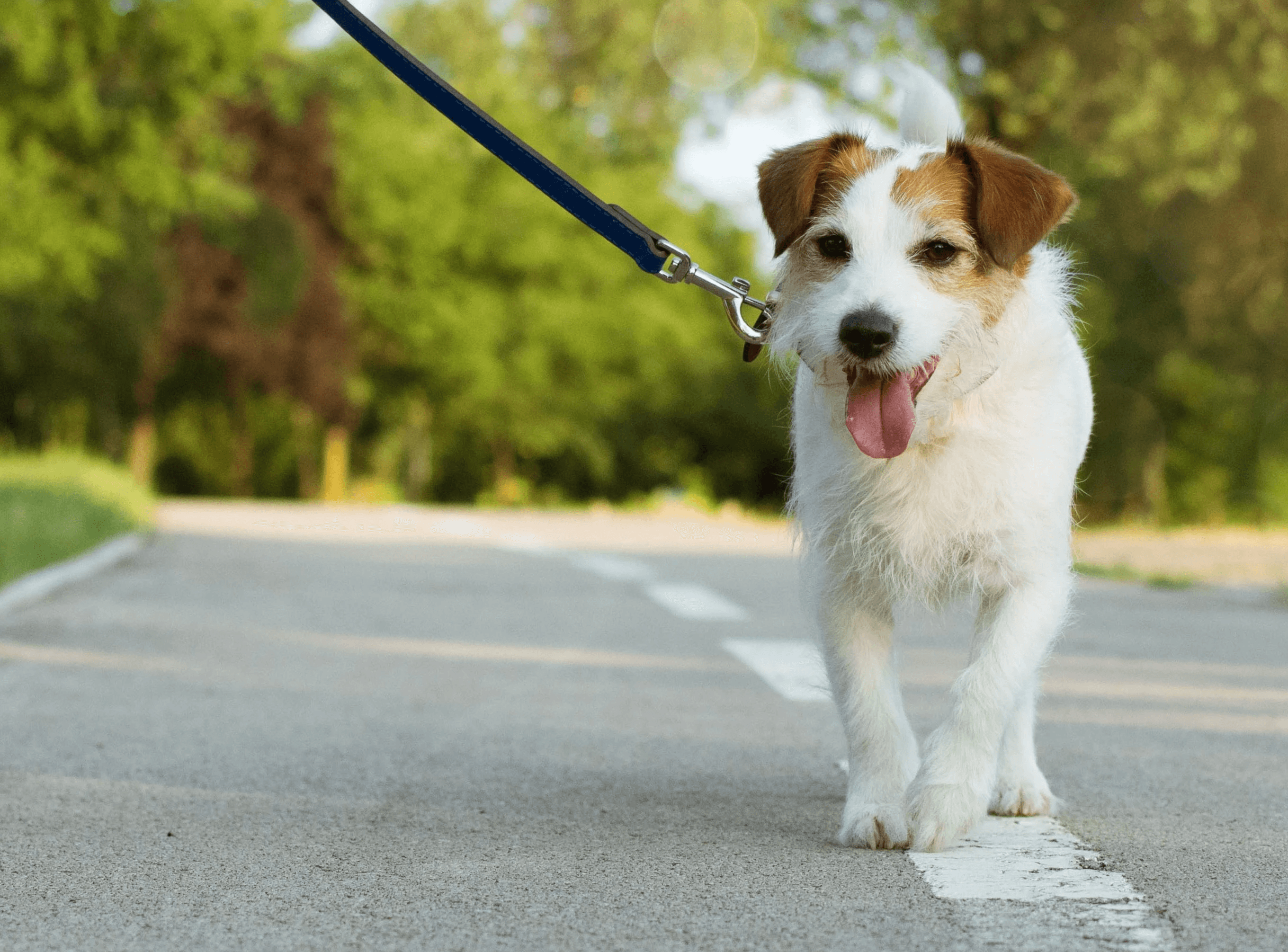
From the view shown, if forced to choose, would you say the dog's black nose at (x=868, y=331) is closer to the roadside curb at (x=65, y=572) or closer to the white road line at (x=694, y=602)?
the white road line at (x=694, y=602)

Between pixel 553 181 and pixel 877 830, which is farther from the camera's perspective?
pixel 553 181

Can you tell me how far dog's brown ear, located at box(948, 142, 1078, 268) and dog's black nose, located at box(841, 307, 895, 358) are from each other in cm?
41

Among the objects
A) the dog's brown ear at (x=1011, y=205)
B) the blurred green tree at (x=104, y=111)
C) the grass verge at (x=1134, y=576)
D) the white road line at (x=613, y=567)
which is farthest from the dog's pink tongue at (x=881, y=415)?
the blurred green tree at (x=104, y=111)

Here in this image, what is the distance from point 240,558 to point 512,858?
38.3 feet

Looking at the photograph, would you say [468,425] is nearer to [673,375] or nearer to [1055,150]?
[673,375]

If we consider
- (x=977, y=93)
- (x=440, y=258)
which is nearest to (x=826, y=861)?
(x=977, y=93)

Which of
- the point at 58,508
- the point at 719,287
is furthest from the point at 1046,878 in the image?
the point at 58,508

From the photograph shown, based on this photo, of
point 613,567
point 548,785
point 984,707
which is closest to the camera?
point 984,707

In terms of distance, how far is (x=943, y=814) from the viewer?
3.92 m

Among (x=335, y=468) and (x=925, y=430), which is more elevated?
(x=925, y=430)

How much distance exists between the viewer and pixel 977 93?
23359 mm

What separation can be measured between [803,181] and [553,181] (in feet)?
2.44

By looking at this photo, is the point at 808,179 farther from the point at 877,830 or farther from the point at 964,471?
the point at 877,830

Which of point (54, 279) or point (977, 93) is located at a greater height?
point (977, 93)
